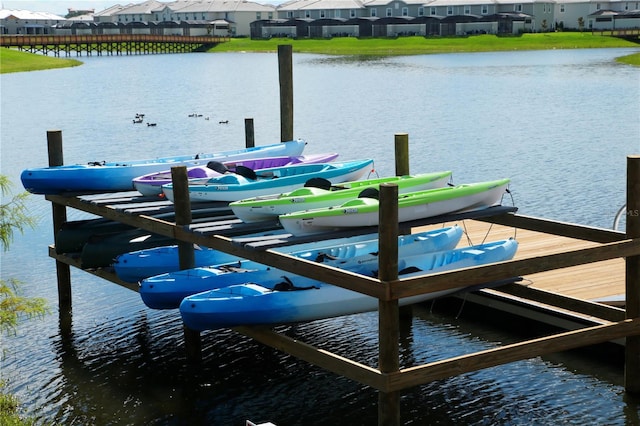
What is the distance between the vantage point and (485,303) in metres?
14.4

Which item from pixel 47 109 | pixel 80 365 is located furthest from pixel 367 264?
pixel 47 109

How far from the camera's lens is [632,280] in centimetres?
1157

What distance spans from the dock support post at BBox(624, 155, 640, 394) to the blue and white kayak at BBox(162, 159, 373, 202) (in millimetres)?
4948

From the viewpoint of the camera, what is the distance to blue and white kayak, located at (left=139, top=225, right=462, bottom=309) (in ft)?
41.5

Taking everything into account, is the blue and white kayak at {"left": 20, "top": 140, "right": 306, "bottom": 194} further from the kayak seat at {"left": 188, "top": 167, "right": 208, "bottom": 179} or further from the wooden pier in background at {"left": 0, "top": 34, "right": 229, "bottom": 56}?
the wooden pier in background at {"left": 0, "top": 34, "right": 229, "bottom": 56}

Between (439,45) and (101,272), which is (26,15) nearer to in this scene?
(439,45)

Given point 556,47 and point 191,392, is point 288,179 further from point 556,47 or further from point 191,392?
point 556,47

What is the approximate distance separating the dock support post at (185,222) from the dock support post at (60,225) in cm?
328

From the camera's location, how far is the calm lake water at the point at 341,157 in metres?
12.4

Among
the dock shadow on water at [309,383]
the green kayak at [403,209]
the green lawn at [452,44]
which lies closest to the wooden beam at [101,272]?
the dock shadow on water at [309,383]

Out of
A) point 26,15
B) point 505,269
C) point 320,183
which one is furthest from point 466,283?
point 26,15

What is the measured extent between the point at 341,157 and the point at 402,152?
744 inches

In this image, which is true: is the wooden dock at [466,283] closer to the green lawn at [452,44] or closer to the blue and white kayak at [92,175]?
the blue and white kayak at [92,175]

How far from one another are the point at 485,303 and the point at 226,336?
3.75 m
